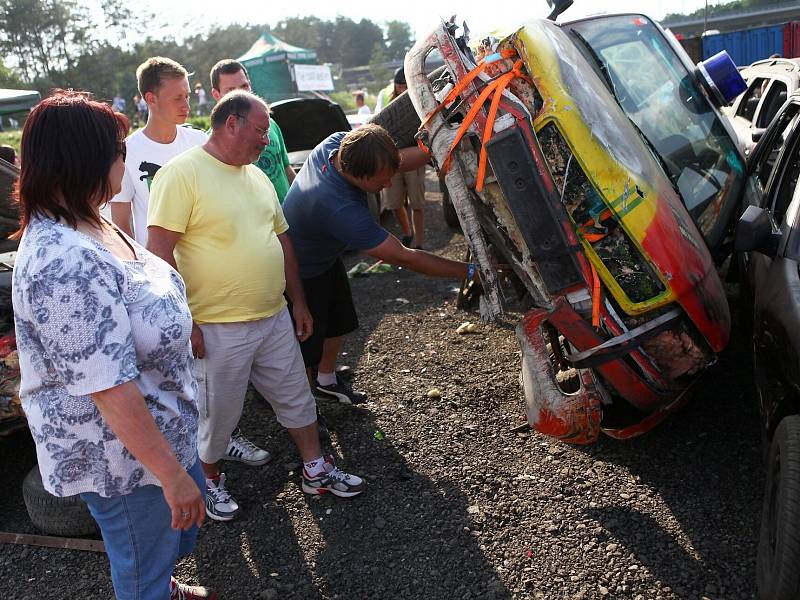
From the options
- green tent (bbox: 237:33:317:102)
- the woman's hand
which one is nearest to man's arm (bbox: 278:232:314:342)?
the woman's hand

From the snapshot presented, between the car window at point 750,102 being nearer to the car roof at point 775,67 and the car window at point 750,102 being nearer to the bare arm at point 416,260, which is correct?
the car roof at point 775,67

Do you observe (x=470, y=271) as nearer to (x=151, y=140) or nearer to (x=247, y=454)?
(x=247, y=454)

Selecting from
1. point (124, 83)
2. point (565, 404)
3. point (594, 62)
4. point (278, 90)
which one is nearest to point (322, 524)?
point (565, 404)

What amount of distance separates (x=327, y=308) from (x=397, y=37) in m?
97.1

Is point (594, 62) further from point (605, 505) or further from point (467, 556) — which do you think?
point (467, 556)

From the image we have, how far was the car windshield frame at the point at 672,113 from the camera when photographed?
3.73 metres

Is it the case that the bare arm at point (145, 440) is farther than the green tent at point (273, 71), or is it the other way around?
the green tent at point (273, 71)

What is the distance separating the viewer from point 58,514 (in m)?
3.30

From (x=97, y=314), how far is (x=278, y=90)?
2555cm

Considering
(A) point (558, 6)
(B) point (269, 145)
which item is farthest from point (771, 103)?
(B) point (269, 145)

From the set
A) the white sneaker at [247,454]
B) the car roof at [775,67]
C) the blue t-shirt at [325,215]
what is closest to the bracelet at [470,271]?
the blue t-shirt at [325,215]

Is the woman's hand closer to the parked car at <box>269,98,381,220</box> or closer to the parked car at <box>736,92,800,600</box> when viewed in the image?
the parked car at <box>736,92,800,600</box>

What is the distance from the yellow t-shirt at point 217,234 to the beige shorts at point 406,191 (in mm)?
4570

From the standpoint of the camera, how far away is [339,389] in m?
4.34
